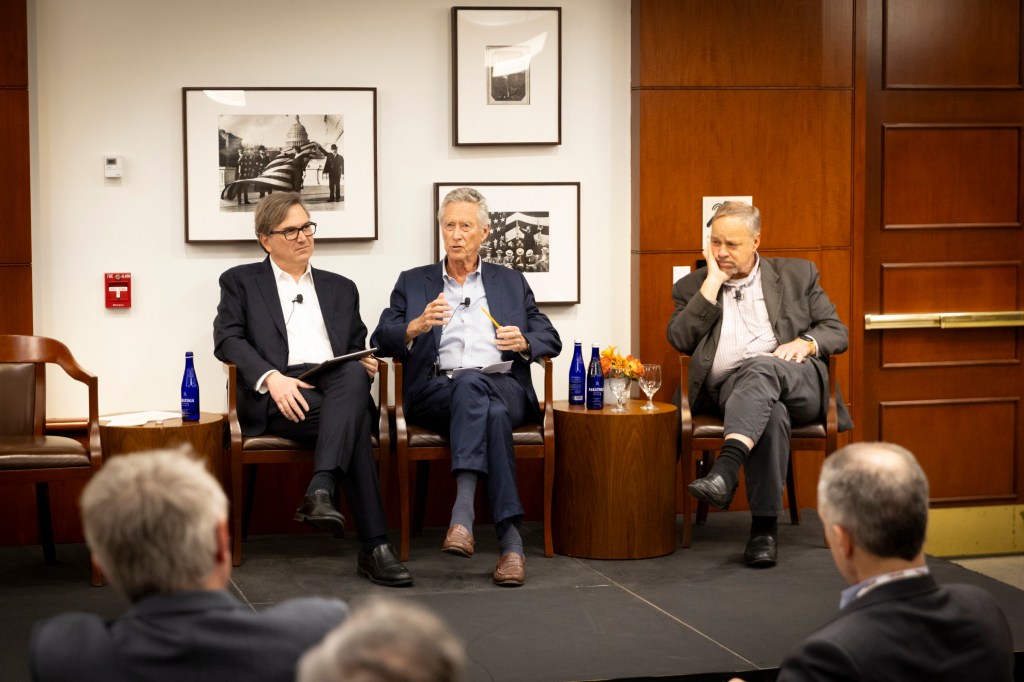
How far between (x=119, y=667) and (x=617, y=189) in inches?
167

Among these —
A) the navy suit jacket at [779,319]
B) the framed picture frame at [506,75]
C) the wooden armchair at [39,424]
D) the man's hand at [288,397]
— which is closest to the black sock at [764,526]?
the navy suit jacket at [779,319]

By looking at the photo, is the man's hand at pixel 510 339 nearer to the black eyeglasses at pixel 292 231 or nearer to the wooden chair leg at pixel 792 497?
the black eyeglasses at pixel 292 231

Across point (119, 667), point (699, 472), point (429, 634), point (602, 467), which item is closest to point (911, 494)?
point (429, 634)

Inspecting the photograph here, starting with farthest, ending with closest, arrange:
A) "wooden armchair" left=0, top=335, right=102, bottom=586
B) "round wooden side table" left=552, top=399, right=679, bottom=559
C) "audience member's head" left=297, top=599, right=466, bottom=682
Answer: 1. "round wooden side table" left=552, top=399, right=679, bottom=559
2. "wooden armchair" left=0, top=335, right=102, bottom=586
3. "audience member's head" left=297, top=599, right=466, bottom=682

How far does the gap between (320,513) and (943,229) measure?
3.53 meters

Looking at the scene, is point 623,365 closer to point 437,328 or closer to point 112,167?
point 437,328

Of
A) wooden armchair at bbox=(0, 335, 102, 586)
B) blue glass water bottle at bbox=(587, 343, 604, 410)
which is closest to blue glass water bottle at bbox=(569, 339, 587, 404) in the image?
blue glass water bottle at bbox=(587, 343, 604, 410)

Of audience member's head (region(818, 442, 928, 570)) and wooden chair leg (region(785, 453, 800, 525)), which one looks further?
wooden chair leg (region(785, 453, 800, 525))

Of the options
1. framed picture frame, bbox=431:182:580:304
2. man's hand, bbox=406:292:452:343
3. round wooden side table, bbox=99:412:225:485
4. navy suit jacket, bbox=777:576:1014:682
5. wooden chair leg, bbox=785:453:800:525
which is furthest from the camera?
framed picture frame, bbox=431:182:580:304

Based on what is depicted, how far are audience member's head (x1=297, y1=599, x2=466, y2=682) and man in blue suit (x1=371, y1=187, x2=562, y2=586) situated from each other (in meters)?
3.21

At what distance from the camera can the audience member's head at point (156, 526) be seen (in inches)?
62.0

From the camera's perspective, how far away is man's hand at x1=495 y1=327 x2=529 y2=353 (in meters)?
4.69

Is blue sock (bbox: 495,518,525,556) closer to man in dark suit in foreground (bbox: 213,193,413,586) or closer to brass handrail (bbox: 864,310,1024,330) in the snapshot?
man in dark suit in foreground (bbox: 213,193,413,586)

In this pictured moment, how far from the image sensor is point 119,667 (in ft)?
5.04
